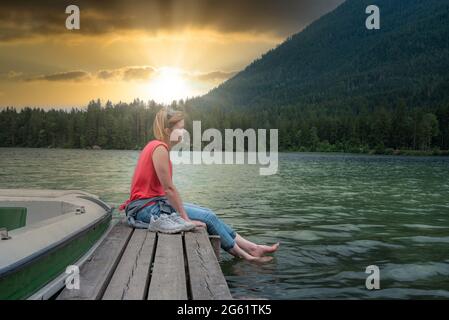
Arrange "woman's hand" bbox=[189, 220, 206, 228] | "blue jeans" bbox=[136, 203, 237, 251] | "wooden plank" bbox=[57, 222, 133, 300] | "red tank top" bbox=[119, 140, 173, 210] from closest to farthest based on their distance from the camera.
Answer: "wooden plank" bbox=[57, 222, 133, 300]
"red tank top" bbox=[119, 140, 173, 210]
"woman's hand" bbox=[189, 220, 206, 228]
"blue jeans" bbox=[136, 203, 237, 251]

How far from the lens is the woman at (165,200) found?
747cm

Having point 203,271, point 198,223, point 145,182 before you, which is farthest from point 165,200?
point 203,271

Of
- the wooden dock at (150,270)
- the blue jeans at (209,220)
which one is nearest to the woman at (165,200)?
the blue jeans at (209,220)

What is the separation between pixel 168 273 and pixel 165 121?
2.67 meters

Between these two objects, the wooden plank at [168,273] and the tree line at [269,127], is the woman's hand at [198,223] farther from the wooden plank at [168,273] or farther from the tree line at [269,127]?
the tree line at [269,127]

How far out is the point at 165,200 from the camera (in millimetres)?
7930

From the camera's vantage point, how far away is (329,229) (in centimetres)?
1233

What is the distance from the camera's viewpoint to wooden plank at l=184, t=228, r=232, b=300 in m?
4.94

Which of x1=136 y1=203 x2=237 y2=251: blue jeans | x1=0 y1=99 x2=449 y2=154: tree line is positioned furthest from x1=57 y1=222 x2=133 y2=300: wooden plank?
x1=0 y1=99 x2=449 y2=154: tree line

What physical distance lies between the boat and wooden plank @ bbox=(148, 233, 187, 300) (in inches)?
37.0

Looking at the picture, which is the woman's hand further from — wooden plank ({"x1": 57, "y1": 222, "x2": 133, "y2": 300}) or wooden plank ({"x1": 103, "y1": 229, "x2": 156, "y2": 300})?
wooden plank ({"x1": 57, "y1": 222, "x2": 133, "y2": 300})
